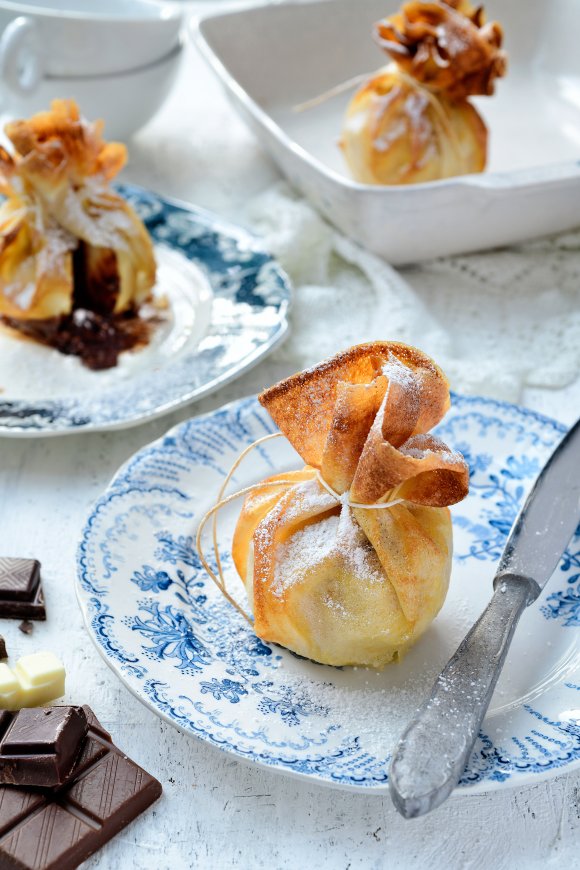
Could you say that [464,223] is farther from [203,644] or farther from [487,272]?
[203,644]

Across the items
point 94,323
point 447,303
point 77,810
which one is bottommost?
point 447,303

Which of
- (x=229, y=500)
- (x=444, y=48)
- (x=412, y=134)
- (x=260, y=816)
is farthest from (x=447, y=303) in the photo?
(x=260, y=816)

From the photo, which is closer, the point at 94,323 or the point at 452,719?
the point at 452,719

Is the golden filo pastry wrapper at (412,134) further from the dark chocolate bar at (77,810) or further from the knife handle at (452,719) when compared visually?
the dark chocolate bar at (77,810)

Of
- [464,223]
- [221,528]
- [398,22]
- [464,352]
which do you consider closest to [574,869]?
[221,528]

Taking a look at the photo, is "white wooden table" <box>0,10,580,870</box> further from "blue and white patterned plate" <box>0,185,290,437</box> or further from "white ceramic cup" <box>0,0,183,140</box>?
"white ceramic cup" <box>0,0,183,140</box>

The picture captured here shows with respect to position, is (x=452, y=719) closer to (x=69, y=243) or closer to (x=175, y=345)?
(x=175, y=345)
